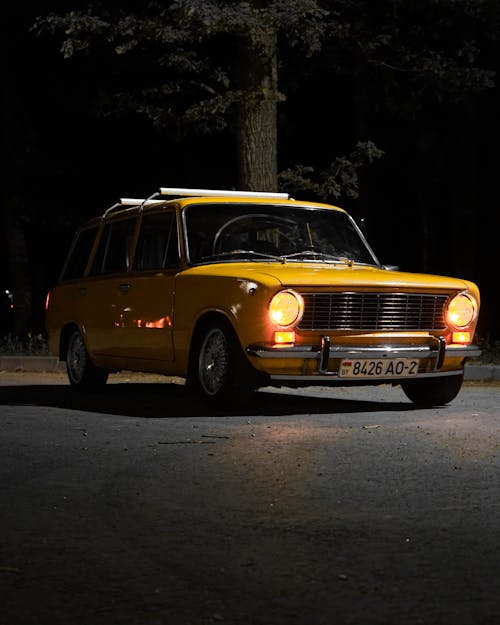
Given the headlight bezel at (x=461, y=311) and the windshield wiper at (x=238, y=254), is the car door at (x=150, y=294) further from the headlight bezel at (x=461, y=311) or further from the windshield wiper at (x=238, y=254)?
the headlight bezel at (x=461, y=311)

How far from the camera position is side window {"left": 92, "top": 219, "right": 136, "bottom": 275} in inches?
485

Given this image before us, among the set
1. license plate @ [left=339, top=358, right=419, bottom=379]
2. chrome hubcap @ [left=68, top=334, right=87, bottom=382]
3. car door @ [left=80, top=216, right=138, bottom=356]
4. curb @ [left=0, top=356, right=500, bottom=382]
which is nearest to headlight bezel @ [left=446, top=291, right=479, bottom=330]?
license plate @ [left=339, top=358, right=419, bottom=379]

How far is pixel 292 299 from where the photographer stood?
9.95 meters

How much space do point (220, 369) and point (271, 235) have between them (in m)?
1.67

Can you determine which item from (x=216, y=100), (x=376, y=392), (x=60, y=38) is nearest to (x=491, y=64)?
(x=60, y=38)

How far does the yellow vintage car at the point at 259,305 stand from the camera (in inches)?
394

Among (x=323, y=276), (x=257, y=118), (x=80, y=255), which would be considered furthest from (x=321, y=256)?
(x=257, y=118)

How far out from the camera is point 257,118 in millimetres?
17891

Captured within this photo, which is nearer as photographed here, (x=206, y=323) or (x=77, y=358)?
(x=206, y=323)

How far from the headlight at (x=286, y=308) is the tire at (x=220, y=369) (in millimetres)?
424

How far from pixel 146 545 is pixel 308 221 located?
6.84 meters

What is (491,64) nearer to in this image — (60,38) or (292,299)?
(60,38)

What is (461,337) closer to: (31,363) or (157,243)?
(157,243)

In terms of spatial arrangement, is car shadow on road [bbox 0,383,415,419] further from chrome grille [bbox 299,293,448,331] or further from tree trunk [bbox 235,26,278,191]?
tree trunk [bbox 235,26,278,191]
